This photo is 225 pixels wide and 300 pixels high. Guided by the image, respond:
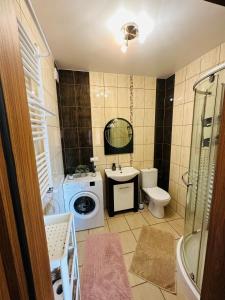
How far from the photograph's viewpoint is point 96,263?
1649 mm

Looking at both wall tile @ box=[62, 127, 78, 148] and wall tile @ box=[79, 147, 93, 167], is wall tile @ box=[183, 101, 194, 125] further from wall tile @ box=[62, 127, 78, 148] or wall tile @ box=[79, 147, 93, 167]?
wall tile @ box=[62, 127, 78, 148]

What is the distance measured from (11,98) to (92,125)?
7.04 ft

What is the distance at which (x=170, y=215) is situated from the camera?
8.25 feet

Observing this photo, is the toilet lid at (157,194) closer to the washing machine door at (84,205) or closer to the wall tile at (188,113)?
the washing machine door at (84,205)

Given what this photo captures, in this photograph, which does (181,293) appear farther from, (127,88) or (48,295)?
(127,88)

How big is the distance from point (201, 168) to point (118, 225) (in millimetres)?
1546

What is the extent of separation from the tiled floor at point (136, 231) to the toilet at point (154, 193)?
0.42 ft

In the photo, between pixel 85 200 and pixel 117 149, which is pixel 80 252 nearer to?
pixel 85 200

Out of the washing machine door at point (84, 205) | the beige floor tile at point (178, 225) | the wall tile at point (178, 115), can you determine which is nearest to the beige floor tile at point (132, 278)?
the washing machine door at point (84, 205)

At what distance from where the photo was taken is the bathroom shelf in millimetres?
798

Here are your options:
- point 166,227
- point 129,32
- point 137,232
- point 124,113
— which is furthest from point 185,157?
point 129,32

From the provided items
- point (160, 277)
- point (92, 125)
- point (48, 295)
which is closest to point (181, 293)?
point (160, 277)

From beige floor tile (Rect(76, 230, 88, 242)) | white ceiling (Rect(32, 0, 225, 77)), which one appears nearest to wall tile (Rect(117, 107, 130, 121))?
white ceiling (Rect(32, 0, 225, 77))

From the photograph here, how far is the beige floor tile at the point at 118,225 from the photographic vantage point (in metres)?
2.20
